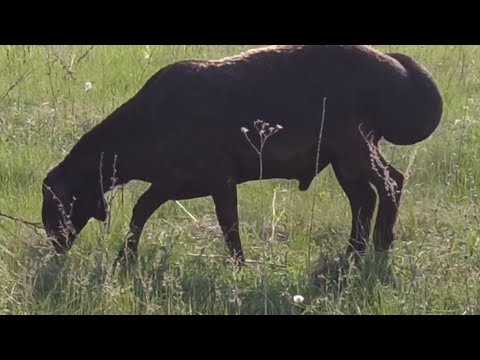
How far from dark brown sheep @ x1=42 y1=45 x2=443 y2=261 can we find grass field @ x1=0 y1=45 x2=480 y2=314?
22 cm

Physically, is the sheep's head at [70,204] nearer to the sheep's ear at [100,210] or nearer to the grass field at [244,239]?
the sheep's ear at [100,210]

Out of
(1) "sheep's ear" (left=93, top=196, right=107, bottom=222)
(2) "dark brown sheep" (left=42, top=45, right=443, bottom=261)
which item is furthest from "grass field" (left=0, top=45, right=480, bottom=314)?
(2) "dark brown sheep" (left=42, top=45, right=443, bottom=261)

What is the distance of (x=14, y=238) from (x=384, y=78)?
2339 mm

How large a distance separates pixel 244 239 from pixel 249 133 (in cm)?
77

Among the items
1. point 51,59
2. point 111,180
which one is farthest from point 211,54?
point 111,180

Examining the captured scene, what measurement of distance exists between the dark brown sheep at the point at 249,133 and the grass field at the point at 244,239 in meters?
0.22

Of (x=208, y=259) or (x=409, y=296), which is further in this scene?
(x=208, y=259)

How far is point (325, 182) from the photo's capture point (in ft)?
22.6

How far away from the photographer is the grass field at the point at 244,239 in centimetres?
513

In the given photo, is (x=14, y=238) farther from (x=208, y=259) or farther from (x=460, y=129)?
(x=460, y=129)

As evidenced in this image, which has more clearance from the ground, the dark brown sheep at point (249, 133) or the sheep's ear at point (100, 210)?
the dark brown sheep at point (249, 133)

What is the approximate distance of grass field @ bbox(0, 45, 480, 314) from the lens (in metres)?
5.13

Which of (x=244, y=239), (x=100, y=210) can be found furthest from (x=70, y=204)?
(x=244, y=239)

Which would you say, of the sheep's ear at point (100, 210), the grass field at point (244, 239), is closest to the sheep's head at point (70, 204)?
the sheep's ear at point (100, 210)
